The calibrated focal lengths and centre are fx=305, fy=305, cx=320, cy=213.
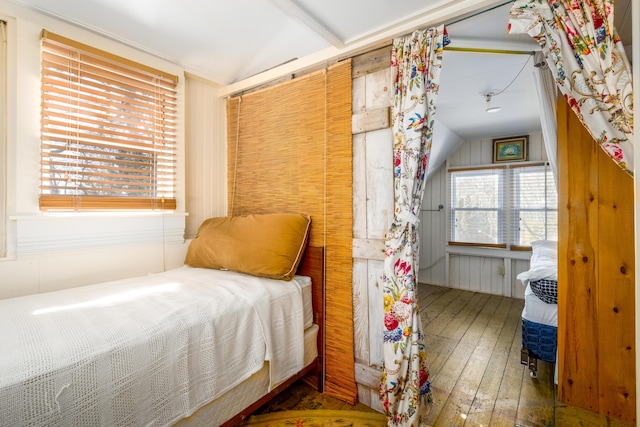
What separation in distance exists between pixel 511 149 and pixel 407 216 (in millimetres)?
3385

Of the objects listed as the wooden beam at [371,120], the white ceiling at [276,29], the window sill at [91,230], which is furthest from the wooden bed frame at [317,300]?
the white ceiling at [276,29]

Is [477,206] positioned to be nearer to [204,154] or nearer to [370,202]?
[370,202]

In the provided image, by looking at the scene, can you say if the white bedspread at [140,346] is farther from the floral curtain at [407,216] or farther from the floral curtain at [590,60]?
the floral curtain at [590,60]

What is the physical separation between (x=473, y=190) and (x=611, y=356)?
2.94m

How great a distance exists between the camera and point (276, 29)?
71.5 inches

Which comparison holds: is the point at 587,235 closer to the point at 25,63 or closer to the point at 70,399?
the point at 70,399

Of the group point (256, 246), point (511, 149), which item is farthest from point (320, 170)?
point (511, 149)

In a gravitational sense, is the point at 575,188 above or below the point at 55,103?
below

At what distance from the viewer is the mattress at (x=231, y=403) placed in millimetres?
1220

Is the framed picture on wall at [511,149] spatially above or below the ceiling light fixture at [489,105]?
below

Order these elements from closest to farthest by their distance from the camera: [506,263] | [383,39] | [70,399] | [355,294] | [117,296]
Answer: [70,399]
[117,296]
[383,39]
[355,294]
[506,263]

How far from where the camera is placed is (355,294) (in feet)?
5.80

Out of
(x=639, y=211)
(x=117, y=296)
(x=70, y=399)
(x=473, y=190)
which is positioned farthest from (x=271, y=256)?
(x=473, y=190)

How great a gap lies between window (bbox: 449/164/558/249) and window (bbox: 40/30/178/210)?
3825 mm
